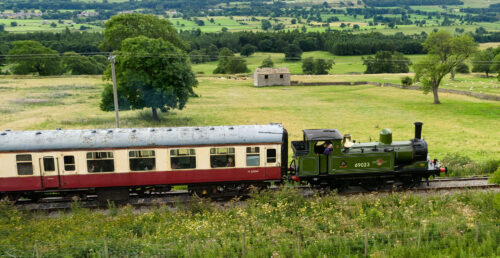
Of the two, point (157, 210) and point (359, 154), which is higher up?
point (359, 154)

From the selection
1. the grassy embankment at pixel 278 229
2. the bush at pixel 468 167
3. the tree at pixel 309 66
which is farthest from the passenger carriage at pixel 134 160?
the tree at pixel 309 66

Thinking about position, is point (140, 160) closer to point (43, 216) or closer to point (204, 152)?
point (204, 152)

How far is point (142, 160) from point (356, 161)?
1045cm

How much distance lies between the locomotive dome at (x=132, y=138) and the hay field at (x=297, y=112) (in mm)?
17782

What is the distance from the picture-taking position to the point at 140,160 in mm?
18797

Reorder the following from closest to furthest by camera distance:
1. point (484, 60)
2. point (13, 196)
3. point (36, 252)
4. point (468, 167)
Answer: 1. point (36, 252)
2. point (13, 196)
3. point (468, 167)
4. point (484, 60)

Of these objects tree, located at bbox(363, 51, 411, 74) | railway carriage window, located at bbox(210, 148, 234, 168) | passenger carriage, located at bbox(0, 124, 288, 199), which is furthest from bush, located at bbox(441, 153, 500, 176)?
tree, located at bbox(363, 51, 411, 74)

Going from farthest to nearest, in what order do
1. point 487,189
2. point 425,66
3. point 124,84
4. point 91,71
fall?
point 91,71 → point 425,66 → point 124,84 → point 487,189

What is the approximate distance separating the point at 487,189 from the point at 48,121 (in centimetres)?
4246

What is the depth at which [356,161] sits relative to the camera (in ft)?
64.1

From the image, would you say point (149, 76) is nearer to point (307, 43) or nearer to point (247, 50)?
point (247, 50)

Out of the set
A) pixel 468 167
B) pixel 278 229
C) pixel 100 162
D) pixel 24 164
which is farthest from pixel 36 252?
pixel 468 167

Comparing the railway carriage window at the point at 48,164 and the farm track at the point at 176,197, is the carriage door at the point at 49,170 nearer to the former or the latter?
the railway carriage window at the point at 48,164

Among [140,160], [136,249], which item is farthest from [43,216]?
[136,249]
